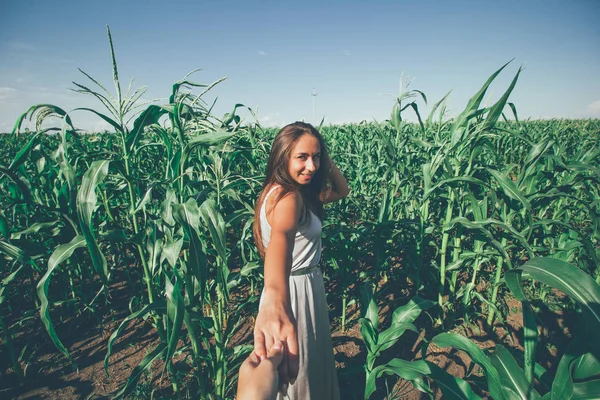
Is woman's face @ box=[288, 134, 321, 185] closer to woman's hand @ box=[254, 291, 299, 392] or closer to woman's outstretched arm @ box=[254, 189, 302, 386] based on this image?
woman's outstretched arm @ box=[254, 189, 302, 386]

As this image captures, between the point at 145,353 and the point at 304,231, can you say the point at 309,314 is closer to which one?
the point at 304,231

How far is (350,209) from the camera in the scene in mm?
5379

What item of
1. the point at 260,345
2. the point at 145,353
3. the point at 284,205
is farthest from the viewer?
the point at 145,353

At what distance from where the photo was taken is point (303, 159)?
5.17 feet

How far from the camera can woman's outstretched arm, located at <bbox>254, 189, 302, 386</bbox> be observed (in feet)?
2.19

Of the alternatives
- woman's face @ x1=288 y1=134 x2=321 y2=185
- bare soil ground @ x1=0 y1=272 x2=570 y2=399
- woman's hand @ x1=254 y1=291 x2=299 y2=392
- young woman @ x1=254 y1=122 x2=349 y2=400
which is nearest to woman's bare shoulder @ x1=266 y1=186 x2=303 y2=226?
young woman @ x1=254 y1=122 x2=349 y2=400

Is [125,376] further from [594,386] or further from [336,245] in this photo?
[594,386]

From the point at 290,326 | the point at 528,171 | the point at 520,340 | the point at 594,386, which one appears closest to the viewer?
the point at 290,326

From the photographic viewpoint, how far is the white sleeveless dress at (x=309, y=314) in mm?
1590

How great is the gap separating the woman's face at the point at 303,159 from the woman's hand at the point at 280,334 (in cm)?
92

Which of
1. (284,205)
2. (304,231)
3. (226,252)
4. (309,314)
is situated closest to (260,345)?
(284,205)

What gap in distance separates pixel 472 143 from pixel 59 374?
3946 millimetres

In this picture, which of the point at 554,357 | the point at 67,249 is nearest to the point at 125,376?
the point at 67,249

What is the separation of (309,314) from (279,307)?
1003 mm
